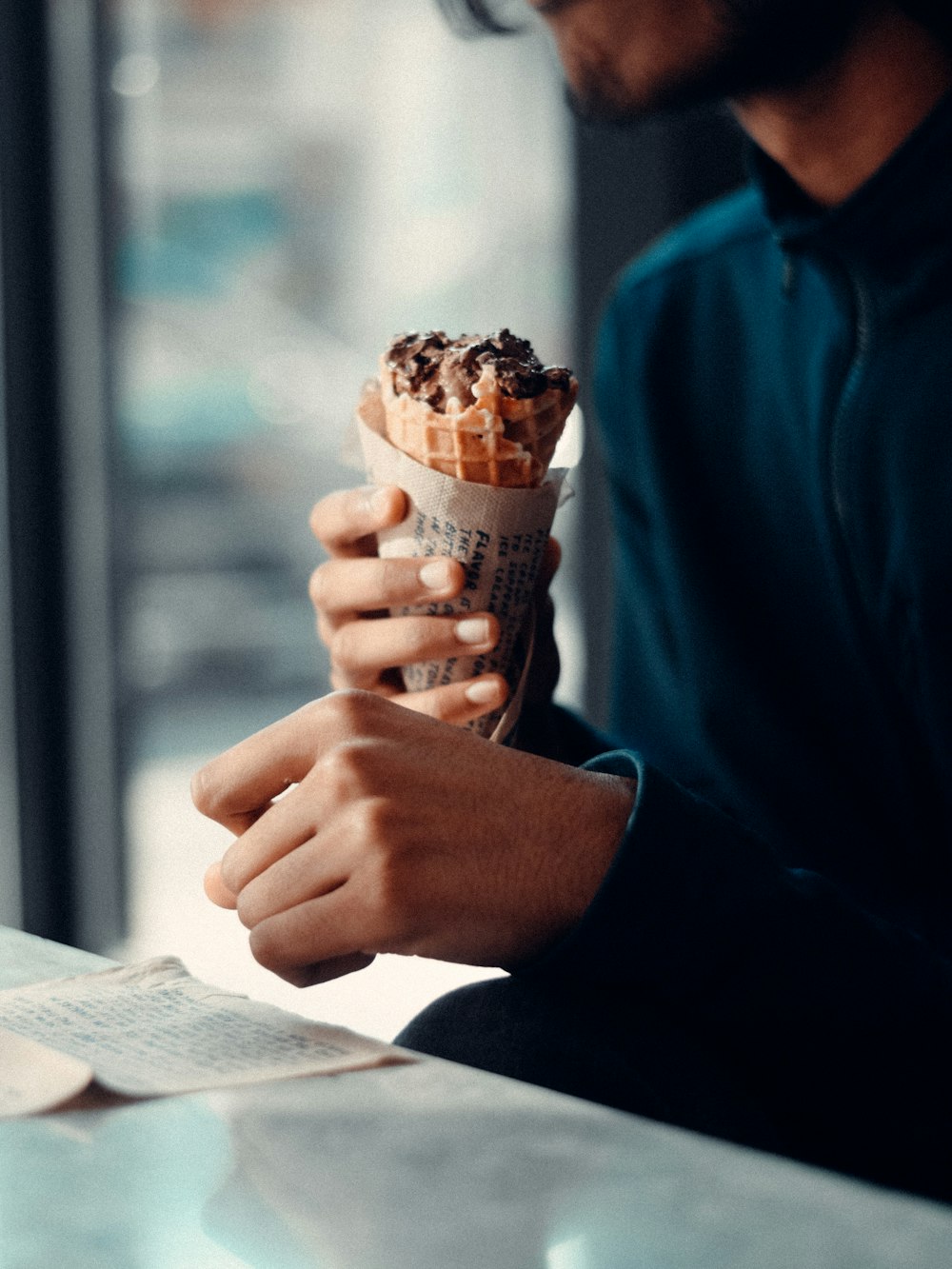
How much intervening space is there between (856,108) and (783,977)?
2.66ft

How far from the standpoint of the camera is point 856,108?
3.96 feet

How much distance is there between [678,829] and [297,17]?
274 centimetres

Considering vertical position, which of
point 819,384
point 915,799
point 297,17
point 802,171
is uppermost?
point 297,17

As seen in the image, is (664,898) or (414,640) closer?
(664,898)

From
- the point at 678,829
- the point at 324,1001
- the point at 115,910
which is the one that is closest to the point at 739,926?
the point at 678,829

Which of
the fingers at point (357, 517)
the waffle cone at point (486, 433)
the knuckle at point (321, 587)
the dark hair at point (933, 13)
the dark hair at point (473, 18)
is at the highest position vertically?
the dark hair at point (473, 18)

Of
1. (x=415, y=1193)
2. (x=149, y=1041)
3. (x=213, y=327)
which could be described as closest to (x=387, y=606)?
(x=149, y=1041)

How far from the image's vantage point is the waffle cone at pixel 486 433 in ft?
2.88

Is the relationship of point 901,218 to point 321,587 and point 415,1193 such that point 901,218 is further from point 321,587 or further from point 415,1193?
point 415,1193

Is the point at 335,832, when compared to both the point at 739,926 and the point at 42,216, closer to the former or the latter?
the point at 739,926

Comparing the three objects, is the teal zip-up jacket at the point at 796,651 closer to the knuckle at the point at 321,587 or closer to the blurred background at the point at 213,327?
the knuckle at the point at 321,587

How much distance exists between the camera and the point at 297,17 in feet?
9.84

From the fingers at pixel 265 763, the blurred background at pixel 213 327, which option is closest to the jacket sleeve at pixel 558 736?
the fingers at pixel 265 763

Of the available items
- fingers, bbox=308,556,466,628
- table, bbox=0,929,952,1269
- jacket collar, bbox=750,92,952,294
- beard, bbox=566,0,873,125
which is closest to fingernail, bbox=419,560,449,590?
fingers, bbox=308,556,466,628
